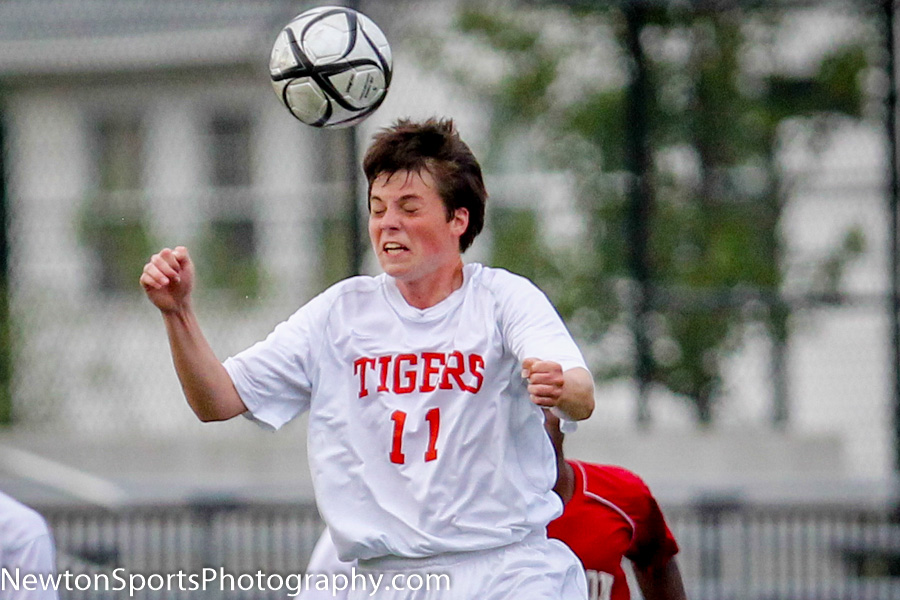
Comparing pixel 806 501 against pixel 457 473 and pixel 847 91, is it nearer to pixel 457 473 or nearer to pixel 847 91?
pixel 847 91

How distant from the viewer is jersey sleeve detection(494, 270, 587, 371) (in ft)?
10.5

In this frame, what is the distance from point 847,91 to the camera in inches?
331

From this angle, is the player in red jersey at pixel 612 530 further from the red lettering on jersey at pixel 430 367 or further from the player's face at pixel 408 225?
the player's face at pixel 408 225

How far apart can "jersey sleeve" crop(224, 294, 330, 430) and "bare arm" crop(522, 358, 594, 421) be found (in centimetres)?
65

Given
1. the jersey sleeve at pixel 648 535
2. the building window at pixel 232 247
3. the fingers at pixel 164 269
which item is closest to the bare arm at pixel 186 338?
the fingers at pixel 164 269

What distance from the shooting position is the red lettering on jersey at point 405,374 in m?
3.36

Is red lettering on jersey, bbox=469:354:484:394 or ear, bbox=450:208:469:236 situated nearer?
red lettering on jersey, bbox=469:354:484:394

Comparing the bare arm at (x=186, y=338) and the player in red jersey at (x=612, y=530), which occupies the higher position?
the bare arm at (x=186, y=338)

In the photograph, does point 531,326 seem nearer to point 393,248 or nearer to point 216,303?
point 393,248

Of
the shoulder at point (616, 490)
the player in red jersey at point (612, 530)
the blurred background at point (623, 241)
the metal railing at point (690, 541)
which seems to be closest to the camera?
the player in red jersey at point (612, 530)

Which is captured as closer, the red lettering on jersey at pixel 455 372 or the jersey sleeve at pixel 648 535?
the red lettering on jersey at pixel 455 372

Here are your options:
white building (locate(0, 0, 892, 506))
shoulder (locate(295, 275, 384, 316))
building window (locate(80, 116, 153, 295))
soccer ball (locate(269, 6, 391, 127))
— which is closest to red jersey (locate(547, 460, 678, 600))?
shoulder (locate(295, 275, 384, 316))

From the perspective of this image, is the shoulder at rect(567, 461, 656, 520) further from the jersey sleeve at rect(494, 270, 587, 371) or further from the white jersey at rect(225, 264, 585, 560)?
the jersey sleeve at rect(494, 270, 587, 371)

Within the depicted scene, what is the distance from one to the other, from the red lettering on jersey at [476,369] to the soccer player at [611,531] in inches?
16.0
